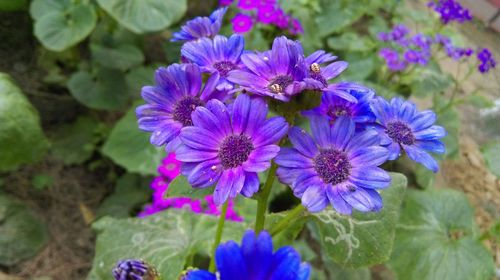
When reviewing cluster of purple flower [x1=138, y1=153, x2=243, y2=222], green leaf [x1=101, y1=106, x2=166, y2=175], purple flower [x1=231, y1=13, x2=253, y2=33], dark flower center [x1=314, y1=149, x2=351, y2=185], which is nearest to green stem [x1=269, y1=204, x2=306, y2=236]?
dark flower center [x1=314, y1=149, x2=351, y2=185]

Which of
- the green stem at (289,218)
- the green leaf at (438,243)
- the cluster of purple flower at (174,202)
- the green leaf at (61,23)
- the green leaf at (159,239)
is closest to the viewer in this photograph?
the green stem at (289,218)

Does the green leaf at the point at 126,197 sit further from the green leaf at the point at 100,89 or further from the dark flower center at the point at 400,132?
the dark flower center at the point at 400,132

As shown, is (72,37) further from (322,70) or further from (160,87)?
(322,70)

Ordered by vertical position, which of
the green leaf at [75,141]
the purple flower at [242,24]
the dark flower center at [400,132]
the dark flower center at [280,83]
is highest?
the dark flower center at [280,83]

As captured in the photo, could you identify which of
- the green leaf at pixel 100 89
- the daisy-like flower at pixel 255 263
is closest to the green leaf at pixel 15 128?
the green leaf at pixel 100 89

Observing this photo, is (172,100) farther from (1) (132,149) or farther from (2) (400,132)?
(1) (132,149)

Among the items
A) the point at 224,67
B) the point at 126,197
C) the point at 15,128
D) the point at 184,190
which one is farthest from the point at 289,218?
the point at 126,197
